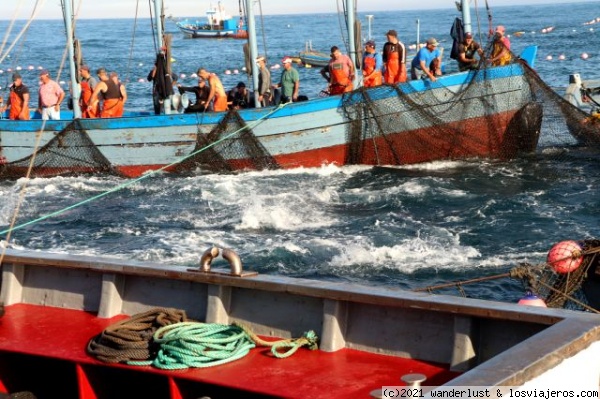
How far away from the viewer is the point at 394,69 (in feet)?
72.9

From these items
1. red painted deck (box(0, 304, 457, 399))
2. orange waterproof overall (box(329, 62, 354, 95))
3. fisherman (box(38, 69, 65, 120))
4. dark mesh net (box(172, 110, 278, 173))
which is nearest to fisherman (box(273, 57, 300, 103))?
orange waterproof overall (box(329, 62, 354, 95))

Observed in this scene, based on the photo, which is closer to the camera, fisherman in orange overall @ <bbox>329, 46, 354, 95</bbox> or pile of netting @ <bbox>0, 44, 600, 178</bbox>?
pile of netting @ <bbox>0, 44, 600, 178</bbox>

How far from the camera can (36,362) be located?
7566 millimetres

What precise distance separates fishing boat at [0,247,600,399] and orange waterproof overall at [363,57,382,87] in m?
14.3

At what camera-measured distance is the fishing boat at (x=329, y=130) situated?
21438mm

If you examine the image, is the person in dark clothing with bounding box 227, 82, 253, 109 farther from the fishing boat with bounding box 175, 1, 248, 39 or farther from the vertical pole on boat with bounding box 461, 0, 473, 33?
the fishing boat with bounding box 175, 1, 248, 39

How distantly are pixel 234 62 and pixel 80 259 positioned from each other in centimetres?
5356

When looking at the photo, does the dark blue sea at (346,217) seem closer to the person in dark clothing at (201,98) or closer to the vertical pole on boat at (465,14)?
the person in dark clothing at (201,98)

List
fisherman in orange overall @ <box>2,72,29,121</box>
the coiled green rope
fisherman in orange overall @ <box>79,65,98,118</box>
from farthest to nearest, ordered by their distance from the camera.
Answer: fisherman in orange overall @ <box>2,72,29,121</box> → fisherman in orange overall @ <box>79,65,98,118</box> → the coiled green rope

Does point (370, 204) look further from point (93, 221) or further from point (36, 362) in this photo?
point (36, 362)

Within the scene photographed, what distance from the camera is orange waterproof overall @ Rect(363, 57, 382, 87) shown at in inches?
866

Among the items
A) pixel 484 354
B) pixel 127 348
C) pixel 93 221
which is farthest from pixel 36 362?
pixel 93 221

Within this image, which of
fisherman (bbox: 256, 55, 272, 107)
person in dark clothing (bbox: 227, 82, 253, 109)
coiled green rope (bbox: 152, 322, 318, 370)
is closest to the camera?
coiled green rope (bbox: 152, 322, 318, 370)

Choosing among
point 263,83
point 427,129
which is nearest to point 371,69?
point 427,129
